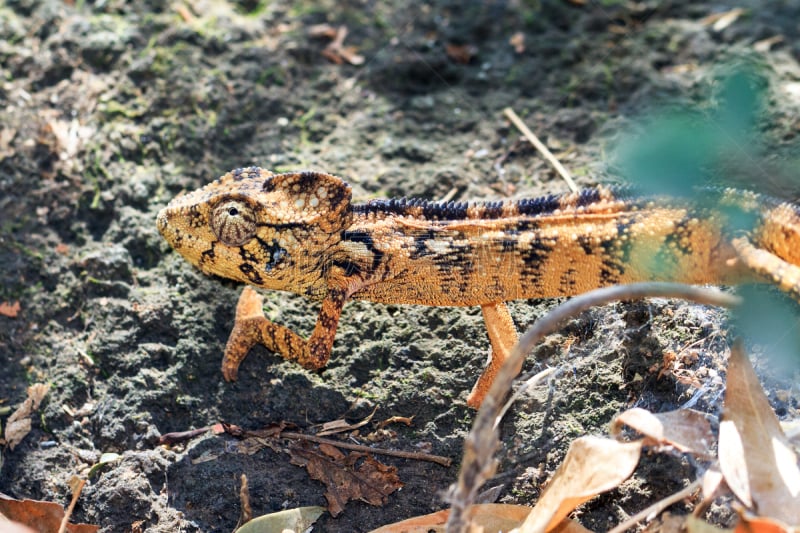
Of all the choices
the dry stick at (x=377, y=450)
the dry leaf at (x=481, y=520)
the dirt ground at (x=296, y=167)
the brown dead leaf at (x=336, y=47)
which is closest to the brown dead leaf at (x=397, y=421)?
the dirt ground at (x=296, y=167)

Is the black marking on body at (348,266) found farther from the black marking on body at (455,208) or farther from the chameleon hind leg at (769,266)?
the chameleon hind leg at (769,266)

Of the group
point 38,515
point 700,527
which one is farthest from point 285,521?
point 700,527

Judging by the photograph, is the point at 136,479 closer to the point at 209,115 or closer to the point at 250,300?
the point at 250,300

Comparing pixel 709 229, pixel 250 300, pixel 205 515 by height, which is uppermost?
pixel 709 229

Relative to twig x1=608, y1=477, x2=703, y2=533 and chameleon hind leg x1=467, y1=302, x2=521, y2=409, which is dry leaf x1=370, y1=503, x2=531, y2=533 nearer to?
twig x1=608, y1=477, x2=703, y2=533

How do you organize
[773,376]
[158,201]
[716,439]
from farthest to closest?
[158,201]
[773,376]
[716,439]

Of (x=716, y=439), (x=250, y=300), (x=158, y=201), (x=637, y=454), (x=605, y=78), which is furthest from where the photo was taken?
(x=605, y=78)

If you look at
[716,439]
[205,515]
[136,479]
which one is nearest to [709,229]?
[716,439]
